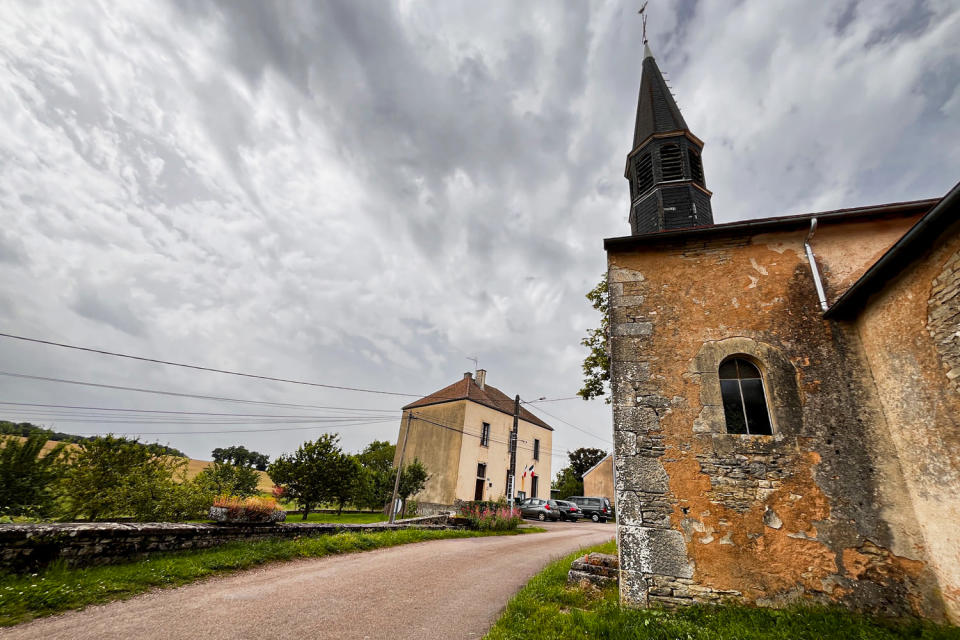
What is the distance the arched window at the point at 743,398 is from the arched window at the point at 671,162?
19.8 feet

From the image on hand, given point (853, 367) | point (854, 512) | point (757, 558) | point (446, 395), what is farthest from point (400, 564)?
point (446, 395)

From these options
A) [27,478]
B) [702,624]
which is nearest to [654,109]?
[702,624]

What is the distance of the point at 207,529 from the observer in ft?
23.4

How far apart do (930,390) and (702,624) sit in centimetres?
366

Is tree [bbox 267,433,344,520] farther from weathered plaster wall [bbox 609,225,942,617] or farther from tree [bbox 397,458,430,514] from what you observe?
weathered plaster wall [bbox 609,225,942,617]

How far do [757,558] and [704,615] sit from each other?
3.22ft

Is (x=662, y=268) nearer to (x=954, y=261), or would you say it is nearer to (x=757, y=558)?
(x=954, y=261)

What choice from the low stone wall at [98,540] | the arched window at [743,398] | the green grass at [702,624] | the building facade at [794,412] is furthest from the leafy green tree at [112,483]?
the arched window at [743,398]

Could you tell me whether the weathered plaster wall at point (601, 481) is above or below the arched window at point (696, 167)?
below

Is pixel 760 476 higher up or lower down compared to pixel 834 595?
higher up

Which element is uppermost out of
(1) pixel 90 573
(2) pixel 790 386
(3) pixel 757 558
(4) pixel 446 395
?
(4) pixel 446 395

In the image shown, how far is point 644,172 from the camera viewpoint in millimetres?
10539

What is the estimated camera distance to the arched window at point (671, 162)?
9.80 m

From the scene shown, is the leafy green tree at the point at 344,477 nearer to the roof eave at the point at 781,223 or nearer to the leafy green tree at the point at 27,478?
the leafy green tree at the point at 27,478
